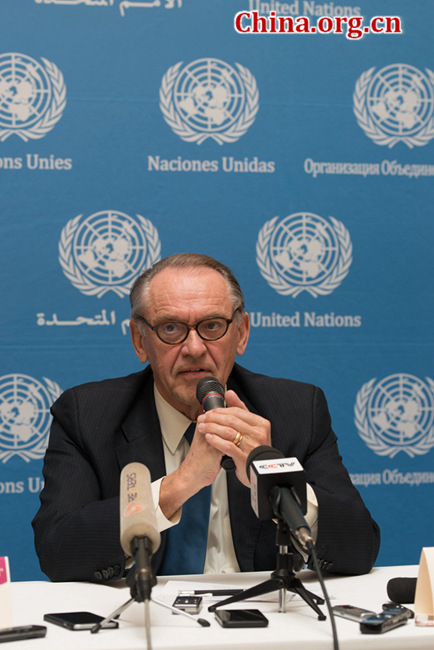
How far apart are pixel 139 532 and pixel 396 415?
244cm

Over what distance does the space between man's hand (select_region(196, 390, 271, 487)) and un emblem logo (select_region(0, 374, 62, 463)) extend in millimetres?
1573

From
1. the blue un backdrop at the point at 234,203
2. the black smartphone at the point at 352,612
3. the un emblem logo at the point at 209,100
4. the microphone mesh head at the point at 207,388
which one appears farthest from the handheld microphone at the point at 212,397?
the un emblem logo at the point at 209,100

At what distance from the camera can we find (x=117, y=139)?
3361mm

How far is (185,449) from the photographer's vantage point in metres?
2.48

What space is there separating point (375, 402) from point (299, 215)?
0.97 meters

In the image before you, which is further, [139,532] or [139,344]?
[139,344]

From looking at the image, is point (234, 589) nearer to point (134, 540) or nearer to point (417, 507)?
point (134, 540)

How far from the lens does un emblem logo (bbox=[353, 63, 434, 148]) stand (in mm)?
3533

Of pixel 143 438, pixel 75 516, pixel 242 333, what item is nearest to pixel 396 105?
pixel 242 333

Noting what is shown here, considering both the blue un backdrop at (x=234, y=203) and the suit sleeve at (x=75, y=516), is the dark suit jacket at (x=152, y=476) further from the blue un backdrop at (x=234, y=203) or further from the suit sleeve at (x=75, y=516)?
the blue un backdrop at (x=234, y=203)

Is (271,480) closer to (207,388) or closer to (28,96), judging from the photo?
(207,388)

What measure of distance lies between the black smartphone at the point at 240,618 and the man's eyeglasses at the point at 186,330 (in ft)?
3.34

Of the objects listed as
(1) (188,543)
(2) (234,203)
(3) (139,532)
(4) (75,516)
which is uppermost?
(2) (234,203)

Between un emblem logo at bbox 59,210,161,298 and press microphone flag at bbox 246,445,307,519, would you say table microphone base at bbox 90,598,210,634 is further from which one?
un emblem logo at bbox 59,210,161,298
